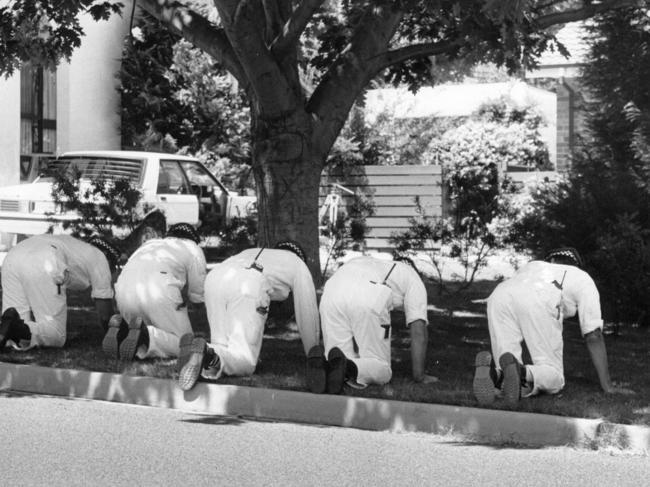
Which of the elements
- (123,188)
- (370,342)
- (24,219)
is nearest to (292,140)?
(123,188)

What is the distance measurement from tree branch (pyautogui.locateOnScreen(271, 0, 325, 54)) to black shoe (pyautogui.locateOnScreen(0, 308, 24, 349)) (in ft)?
11.8

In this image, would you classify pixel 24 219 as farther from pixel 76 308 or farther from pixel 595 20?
pixel 595 20

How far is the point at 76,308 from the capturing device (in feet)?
42.9

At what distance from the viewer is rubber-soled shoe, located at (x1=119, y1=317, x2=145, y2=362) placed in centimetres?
919

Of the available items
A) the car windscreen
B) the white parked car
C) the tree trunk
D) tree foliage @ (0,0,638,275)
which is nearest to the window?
the white parked car

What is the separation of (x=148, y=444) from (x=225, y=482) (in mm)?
1027

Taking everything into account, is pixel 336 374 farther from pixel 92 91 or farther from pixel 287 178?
pixel 92 91

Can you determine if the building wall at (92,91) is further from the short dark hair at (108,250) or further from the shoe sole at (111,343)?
the shoe sole at (111,343)

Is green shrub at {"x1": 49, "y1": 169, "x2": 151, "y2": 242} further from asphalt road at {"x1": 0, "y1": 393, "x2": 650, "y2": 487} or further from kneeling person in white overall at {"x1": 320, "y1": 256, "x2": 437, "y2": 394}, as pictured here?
asphalt road at {"x1": 0, "y1": 393, "x2": 650, "y2": 487}

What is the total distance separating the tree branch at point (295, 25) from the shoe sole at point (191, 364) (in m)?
3.64

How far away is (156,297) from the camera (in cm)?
950

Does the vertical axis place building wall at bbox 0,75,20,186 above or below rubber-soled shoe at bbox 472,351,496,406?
above

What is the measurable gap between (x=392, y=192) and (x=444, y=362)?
38.9 feet

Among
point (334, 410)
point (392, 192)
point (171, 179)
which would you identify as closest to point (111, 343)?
point (334, 410)
